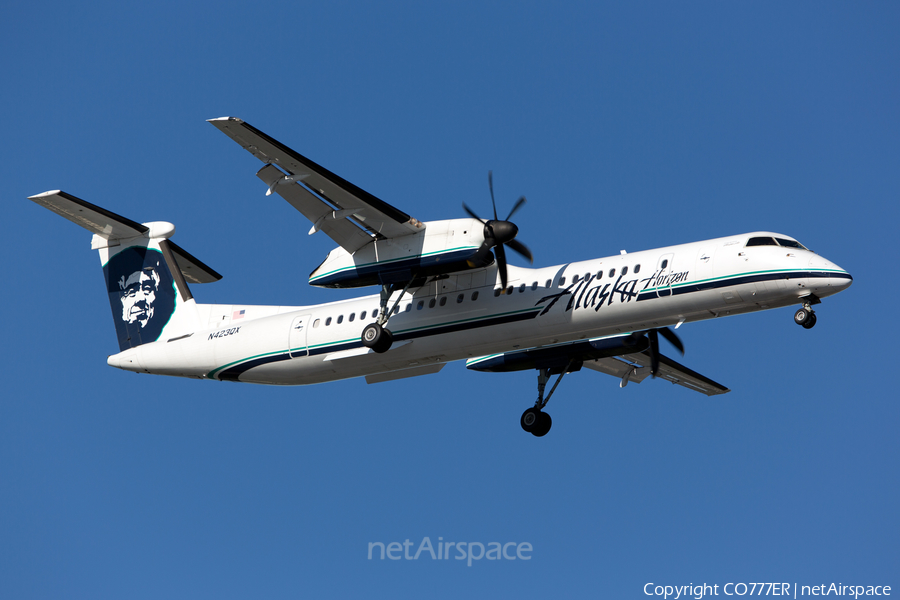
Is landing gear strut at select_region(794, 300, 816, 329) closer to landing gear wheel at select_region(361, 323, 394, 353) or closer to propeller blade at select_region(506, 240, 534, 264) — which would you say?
propeller blade at select_region(506, 240, 534, 264)

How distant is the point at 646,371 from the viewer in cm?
2253

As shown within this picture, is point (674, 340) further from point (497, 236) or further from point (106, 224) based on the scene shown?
point (106, 224)

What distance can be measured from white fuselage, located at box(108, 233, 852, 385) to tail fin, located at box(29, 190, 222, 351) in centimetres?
39

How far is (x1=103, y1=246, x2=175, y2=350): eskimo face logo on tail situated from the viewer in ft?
68.9

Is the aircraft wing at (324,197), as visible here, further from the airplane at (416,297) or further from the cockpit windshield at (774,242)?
the cockpit windshield at (774,242)

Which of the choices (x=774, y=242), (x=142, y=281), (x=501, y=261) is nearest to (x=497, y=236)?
(x=501, y=261)

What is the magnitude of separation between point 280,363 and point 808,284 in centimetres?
1032

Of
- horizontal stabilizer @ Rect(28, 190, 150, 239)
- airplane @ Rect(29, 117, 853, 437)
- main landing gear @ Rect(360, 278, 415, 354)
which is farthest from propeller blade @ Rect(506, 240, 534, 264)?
horizontal stabilizer @ Rect(28, 190, 150, 239)

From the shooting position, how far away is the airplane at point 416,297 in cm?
1620

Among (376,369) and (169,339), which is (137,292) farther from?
(376,369)

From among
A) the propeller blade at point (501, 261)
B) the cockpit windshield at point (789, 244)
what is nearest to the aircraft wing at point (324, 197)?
the propeller blade at point (501, 261)

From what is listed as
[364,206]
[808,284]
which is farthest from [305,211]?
[808,284]

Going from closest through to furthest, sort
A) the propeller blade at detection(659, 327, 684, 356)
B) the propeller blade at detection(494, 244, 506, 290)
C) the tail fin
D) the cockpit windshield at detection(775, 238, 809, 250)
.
→ the cockpit windshield at detection(775, 238, 809, 250), the propeller blade at detection(494, 244, 506, 290), the propeller blade at detection(659, 327, 684, 356), the tail fin

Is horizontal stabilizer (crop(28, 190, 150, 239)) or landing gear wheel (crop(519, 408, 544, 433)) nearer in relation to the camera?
horizontal stabilizer (crop(28, 190, 150, 239))
